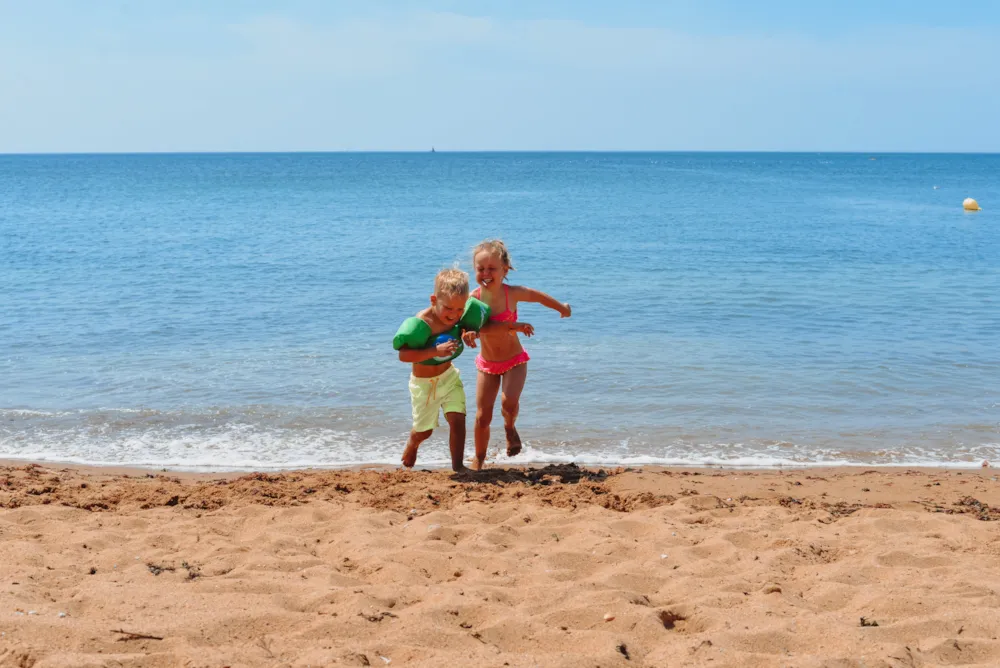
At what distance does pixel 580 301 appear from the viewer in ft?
48.1

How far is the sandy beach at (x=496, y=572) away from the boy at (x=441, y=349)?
1.38 ft

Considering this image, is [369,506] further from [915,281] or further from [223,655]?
[915,281]

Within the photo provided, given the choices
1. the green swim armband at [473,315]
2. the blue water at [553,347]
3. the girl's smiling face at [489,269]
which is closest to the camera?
the green swim armband at [473,315]

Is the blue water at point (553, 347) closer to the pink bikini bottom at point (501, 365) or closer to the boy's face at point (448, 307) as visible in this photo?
the pink bikini bottom at point (501, 365)

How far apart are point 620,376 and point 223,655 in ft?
22.8

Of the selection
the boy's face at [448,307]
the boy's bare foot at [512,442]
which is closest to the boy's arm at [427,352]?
the boy's face at [448,307]

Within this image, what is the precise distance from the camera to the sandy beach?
3479 millimetres

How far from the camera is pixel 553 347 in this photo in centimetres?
1130

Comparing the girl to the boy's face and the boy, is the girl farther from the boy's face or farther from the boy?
the boy's face

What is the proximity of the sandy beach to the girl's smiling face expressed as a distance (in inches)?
56.0

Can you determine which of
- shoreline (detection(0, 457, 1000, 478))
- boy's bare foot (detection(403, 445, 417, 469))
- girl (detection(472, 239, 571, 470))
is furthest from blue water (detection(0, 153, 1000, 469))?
girl (detection(472, 239, 571, 470))

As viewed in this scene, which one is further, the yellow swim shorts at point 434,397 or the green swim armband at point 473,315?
the yellow swim shorts at point 434,397

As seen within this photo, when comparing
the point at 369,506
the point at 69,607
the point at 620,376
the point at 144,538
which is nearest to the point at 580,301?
the point at 620,376

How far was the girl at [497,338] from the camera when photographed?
6555mm
